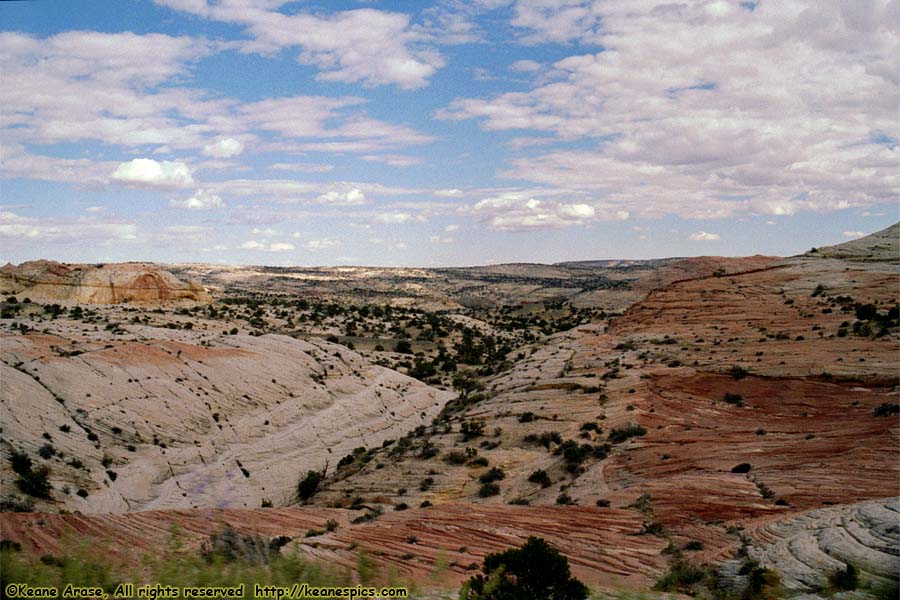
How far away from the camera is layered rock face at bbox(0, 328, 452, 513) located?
2469cm

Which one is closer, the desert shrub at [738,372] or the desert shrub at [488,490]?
the desert shrub at [488,490]

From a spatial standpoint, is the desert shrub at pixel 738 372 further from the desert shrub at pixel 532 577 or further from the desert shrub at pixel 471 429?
the desert shrub at pixel 532 577

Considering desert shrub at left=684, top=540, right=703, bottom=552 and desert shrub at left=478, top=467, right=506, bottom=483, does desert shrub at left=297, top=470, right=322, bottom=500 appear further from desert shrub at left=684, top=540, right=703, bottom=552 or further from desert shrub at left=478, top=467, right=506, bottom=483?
desert shrub at left=684, top=540, right=703, bottom=552

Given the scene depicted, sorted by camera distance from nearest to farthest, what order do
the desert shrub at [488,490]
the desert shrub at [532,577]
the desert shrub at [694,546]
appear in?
the desert shrub at [532,577], the desert shrub at [694,546], the desert shrub at [488,490]

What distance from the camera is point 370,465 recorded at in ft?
86.9

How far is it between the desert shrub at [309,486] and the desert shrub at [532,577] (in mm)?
16692

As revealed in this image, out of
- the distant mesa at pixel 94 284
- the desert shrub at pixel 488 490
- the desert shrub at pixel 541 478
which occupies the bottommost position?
the desert shrub at pixel 488 490

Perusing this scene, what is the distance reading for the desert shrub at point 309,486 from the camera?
2519cm

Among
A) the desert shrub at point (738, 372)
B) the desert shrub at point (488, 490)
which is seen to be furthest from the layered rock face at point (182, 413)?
the desert shrub at point (738, 372)

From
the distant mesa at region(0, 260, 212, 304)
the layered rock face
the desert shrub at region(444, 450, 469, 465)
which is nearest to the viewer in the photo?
the desert shrub at region(444, 450, 469, 465)

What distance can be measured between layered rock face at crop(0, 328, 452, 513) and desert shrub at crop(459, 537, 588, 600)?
57.0ft

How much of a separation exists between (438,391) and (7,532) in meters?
36.5

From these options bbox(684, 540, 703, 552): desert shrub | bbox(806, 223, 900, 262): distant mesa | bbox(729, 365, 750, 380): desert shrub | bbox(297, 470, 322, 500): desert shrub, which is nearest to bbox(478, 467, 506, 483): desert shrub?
bbox(297, 470, 322, 500): desert shrub

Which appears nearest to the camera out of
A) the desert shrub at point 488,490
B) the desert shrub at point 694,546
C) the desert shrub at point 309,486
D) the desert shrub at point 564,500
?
the desert shrub at point 694,546
